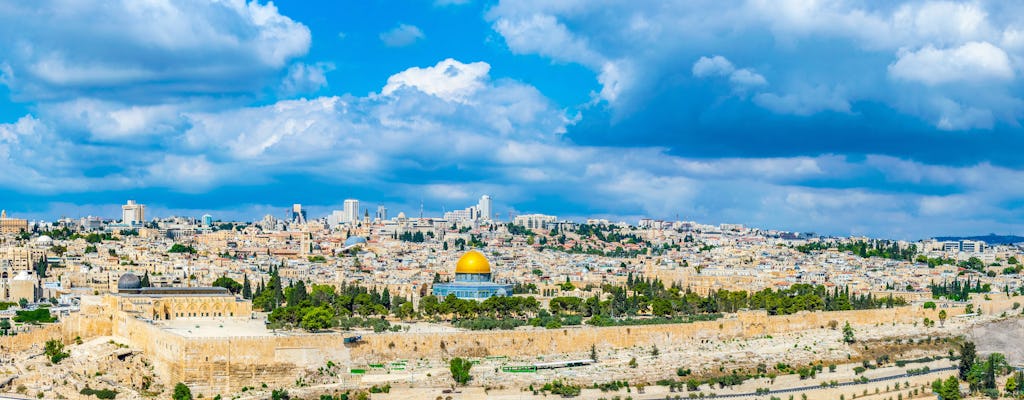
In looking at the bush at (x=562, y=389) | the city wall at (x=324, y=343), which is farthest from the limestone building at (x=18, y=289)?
the bush at (x=562, y=389)

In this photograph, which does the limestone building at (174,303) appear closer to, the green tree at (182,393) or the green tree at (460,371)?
the green tree at (182,393)

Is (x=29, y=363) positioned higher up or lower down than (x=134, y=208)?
lower down

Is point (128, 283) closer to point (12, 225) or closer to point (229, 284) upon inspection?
point (229, 284)

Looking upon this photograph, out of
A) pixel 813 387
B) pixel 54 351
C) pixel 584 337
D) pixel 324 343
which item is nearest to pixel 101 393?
pixel 54 351

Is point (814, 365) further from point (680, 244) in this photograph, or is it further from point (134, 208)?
point (134, 208)

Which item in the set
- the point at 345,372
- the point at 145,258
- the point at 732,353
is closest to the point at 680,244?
the point at 145,258
